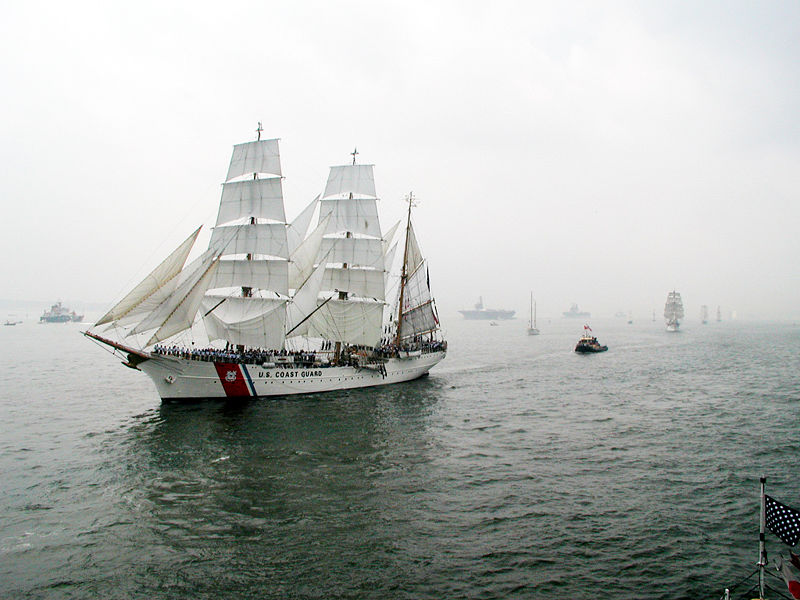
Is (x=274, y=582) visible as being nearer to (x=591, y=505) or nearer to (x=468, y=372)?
(x=591, y=505)

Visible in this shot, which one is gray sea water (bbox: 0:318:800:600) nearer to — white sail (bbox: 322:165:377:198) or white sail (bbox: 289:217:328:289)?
white sail (bbox: 289:217:328:289)

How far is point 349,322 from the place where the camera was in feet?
170

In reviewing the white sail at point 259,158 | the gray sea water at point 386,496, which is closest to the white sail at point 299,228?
the white sail at point 259,158

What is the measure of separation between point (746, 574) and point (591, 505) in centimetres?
564

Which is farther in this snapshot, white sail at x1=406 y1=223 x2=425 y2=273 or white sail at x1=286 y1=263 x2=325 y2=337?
white sail at x1=406 y1=223 x2=425 y2=273

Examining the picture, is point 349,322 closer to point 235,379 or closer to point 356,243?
point 356,243

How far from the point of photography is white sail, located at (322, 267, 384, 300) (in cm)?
5303

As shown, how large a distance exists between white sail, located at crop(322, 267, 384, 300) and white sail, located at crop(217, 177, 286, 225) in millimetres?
9457

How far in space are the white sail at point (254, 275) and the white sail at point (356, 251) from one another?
283 inches

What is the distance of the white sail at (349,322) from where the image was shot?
167 feet

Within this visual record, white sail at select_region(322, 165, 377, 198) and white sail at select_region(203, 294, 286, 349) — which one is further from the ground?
white sail at select_region(322, 165, 377, 198)

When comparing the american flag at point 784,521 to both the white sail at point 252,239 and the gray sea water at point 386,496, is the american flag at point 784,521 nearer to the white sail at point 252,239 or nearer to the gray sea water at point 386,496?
the gray sea water at point 386,496

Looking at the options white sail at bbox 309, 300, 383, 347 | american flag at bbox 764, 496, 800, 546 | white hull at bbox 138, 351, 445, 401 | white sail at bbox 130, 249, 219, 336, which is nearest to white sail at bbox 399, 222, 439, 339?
white sail at bbox 309, 300, 383, 347

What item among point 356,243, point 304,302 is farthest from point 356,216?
Result: point 304,302
